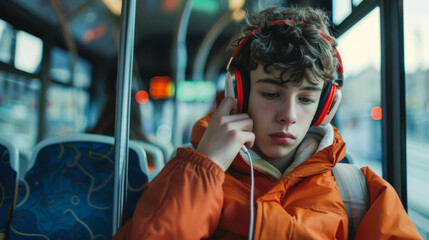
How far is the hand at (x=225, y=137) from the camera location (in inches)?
36.4

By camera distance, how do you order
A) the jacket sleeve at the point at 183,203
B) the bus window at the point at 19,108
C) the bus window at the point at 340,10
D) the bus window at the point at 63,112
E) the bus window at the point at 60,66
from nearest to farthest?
the jacket sleeve at the point at 183,203
the bus window at the point at 340,10
the bus window at the point at 19,108
the bus window at the point at 60,66
the bus window at the point at 63,112

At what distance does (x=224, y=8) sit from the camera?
736 centimetres

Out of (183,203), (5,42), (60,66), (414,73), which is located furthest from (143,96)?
(183,203)

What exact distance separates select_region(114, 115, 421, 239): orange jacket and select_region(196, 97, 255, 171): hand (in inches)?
1.4

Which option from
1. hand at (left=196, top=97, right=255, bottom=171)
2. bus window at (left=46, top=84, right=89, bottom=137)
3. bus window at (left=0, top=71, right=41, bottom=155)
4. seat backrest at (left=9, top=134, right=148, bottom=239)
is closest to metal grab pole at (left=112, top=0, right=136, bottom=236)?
hand at (left=196, top=97, right=255, bottom=171)

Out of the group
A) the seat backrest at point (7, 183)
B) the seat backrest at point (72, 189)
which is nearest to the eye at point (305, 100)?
the seat backrest at point (72, 189)

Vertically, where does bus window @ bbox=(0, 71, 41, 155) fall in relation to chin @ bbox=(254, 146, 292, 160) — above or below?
above

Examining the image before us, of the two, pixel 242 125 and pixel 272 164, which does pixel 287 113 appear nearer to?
pixel 242 125

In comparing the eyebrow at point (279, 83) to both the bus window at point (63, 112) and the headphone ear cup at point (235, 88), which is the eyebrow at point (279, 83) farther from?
the bus window at point (63, 112)

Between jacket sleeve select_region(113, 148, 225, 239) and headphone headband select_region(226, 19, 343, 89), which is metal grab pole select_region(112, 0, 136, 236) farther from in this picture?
headphone headband select_region(226, 19, 343, 89)

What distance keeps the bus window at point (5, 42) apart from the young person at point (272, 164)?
11.2 ft

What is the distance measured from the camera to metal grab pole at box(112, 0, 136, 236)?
1.06m

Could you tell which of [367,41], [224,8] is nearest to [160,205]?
[367,41]

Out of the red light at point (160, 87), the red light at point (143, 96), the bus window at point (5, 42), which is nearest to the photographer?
the bus window at point (5, 42)
